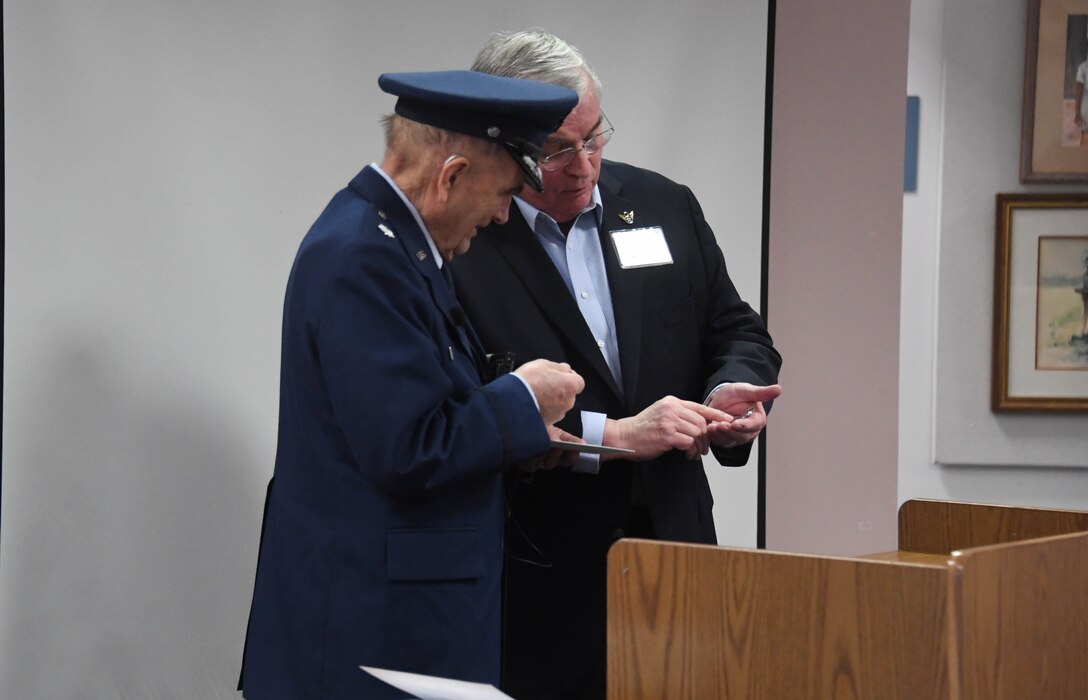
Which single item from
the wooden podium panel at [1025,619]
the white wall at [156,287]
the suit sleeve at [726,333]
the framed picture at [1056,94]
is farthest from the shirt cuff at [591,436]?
the framed picture at [1056,94]

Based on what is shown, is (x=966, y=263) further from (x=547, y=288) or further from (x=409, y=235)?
(x=409, y=235)

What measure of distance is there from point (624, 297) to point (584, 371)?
5.5 inches

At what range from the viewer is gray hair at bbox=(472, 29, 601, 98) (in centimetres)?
163

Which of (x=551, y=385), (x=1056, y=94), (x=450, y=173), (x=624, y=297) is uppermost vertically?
(x=1056, y=94)

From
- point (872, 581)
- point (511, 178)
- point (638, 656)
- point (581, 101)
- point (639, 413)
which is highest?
point (581, 101)

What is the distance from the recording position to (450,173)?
1318 mm

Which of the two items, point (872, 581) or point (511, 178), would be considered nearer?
point (872, 581)

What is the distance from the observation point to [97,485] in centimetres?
223

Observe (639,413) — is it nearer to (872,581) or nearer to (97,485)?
(872,581)

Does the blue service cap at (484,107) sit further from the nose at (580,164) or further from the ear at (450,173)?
the nose at (580,164)

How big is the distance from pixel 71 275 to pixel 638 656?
1.53m

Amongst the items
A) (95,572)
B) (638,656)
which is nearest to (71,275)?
(95,572)

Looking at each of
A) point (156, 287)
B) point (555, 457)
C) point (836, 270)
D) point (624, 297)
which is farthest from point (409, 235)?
point (836, 270)

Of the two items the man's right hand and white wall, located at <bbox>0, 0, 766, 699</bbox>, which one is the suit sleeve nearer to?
the man's right hand
